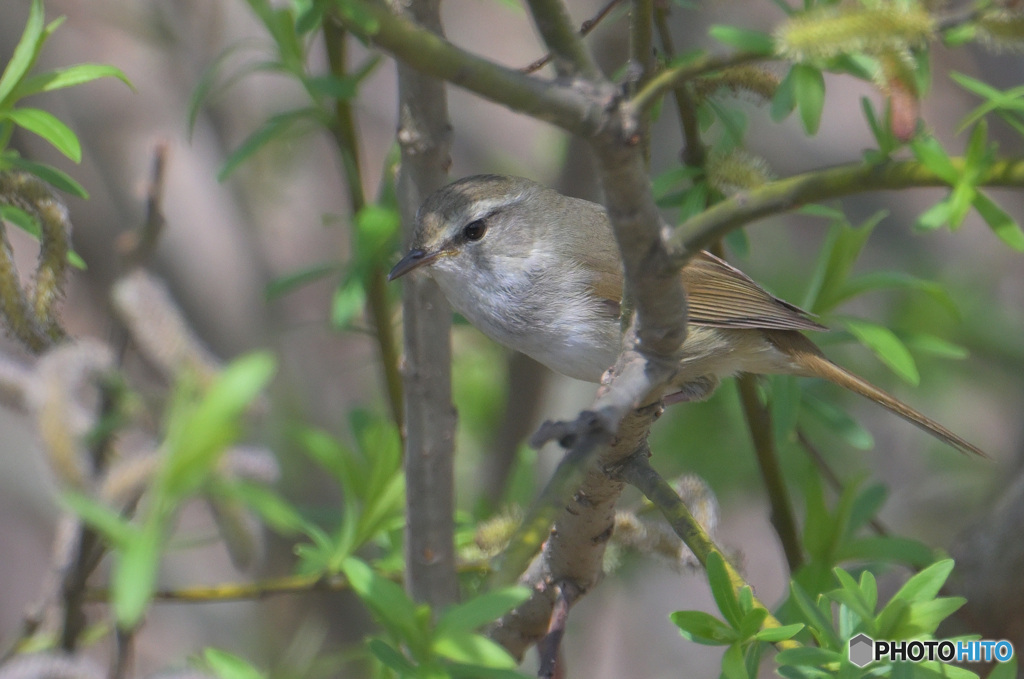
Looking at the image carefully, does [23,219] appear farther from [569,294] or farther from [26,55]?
[569,294]

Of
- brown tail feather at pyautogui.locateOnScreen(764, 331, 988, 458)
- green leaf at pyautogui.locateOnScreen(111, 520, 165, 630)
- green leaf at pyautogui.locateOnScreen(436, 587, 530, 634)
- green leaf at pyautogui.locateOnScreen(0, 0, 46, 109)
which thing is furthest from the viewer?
brown tail feather at pyautogui.locateOnScreen(764, 331, 988, 458)

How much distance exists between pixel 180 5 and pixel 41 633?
9.03ft

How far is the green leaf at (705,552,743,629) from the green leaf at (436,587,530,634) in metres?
0.38

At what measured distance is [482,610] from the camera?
3.26ft

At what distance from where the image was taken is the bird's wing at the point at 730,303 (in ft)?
7.86

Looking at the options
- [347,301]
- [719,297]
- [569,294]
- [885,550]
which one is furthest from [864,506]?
[347,301]

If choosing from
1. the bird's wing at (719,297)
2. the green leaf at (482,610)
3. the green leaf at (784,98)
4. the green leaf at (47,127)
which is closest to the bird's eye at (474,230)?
the bird's wing at (719,297)

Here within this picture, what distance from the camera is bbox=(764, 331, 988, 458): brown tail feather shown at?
2.48 m

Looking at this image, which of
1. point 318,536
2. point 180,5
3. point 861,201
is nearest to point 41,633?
point 318,536

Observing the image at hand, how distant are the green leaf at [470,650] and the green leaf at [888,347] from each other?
1.32 metres

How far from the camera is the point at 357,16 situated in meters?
0.86

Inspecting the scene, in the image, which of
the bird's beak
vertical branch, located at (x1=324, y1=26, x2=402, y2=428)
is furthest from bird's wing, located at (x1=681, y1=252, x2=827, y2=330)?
vertical branch, located at (x1=324, y1=26, x2=402, y2=428)

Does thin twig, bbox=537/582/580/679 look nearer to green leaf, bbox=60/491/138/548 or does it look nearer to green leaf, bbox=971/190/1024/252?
green leaf, bbox=60/491/138/548

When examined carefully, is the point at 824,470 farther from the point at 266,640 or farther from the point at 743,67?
the point at 266,640
